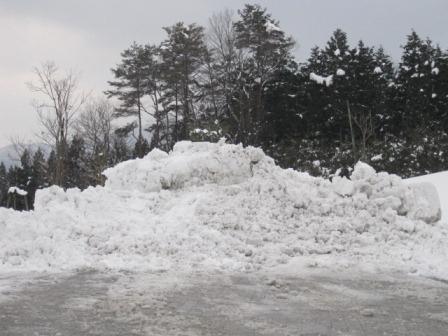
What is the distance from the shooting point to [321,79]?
1133 inches

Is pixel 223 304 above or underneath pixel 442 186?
underneath

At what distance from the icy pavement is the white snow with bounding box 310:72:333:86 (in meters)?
23.4

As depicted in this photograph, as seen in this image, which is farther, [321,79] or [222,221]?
[321,79]

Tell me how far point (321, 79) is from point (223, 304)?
25.2 m

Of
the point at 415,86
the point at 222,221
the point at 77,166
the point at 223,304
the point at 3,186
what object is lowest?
the point at 223,304

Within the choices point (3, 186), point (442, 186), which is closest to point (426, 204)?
point (442, 186)

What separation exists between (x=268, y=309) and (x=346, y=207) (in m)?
4.03

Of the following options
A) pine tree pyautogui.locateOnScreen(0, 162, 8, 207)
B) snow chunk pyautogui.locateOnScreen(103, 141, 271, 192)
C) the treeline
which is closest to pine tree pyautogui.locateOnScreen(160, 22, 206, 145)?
the treeline

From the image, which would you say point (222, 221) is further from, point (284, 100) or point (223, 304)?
point (284, 100)

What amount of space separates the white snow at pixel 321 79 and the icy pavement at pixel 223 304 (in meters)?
23.4

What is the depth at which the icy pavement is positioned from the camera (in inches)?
169

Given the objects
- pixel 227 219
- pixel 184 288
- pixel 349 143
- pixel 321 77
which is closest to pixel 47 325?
pixel 184 288

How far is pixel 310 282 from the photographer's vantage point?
19.4 ft

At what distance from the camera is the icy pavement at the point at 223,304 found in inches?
169
